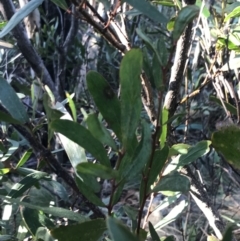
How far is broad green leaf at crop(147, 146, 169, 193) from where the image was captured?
528mm

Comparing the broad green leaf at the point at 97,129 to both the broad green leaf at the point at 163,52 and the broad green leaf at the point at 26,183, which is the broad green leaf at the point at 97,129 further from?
the broad green leaf at the point at 26,183

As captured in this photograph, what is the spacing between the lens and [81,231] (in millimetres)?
502

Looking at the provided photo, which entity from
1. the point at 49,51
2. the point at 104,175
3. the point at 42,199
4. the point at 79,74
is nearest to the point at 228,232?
the point at 104,175

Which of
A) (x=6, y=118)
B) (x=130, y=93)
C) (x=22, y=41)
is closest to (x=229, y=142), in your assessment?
(x=130, y=93)

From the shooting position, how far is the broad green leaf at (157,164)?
528mm

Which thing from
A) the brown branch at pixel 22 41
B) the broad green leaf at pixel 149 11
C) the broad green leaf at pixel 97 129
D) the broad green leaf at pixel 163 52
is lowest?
the broad green leaf at pixel 97 129

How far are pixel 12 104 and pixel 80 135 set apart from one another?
192 millimetres

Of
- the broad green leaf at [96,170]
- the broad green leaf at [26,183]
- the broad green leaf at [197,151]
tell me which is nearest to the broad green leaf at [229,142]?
→ the broad green leaf at [197,151]

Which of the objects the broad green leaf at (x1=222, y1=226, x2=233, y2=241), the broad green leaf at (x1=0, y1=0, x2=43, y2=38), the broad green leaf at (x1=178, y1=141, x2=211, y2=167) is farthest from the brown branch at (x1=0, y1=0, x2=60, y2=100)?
the broad green leaf at (x1=222, y1=226, x2=233, y2=241)

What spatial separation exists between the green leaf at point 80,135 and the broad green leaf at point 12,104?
0.17 meters

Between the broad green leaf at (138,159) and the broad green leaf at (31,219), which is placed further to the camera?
the broad green leaf at (31,219)

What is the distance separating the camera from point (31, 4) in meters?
0.64

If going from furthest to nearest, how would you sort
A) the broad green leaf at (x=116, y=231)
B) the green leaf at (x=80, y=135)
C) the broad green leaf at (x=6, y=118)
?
the broad green leaf at (x=6, y=118) < the green leaf at (x=80, y=135) < the broad green leaf at (x=116, y=231)

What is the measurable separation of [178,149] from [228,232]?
21 centimetres
